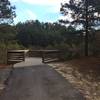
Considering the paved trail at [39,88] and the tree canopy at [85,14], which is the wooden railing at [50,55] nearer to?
the tree canopy at [85,14]

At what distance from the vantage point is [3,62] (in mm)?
36156

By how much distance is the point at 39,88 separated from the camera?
58.2 ft

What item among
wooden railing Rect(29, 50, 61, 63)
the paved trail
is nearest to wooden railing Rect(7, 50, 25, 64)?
wooden railing Rect(29, 50, 61, 63)

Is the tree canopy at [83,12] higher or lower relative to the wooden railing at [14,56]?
higher

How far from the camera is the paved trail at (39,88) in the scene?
15.4m

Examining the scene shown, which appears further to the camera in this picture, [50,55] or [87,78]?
[50,55]

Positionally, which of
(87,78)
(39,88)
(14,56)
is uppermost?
(14,56)

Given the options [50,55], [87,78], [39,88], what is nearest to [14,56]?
[50,55]

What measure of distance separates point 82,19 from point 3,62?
30.1 ft

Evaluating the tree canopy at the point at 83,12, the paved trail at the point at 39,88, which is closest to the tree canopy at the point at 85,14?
the tree canopy at the point at 83,12

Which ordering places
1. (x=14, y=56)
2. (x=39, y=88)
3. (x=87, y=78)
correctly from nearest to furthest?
(x=39, y=88)
(x=87, y=78)
(x=14, y=56)

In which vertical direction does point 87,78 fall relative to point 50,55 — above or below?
below

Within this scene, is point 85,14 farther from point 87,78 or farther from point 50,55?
point 87,78

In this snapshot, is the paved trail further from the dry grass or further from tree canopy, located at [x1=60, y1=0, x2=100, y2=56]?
tree canopy, located at [x1=60, y1=0, x2=100, y2=56]
